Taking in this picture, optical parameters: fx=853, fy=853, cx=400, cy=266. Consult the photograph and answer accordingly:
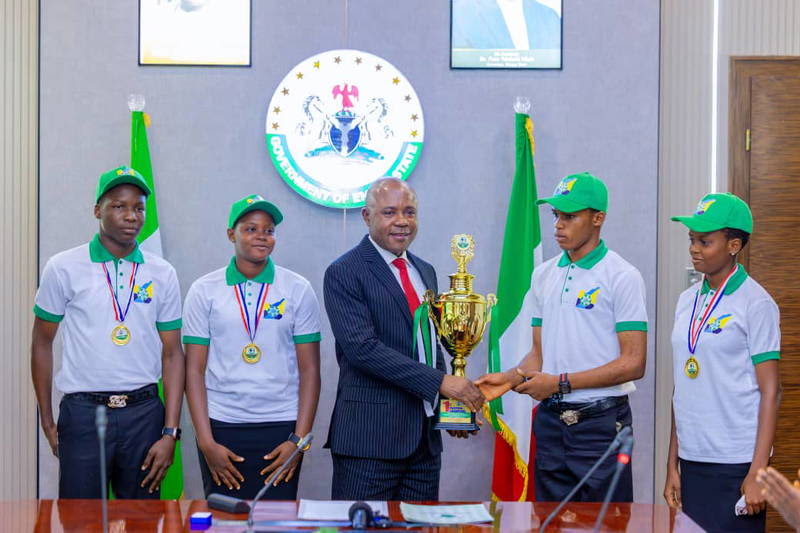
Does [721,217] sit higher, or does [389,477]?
[721,217]

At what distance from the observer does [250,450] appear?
329 centimetres

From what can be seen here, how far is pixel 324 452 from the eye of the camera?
4.22 metres

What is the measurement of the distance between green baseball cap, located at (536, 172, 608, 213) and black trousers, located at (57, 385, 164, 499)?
5.79ft

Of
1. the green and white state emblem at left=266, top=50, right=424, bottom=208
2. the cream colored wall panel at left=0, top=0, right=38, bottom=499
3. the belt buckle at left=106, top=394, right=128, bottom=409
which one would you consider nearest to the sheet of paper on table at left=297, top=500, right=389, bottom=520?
the belt buckle at left=106, top=394, right=128, bottom=409

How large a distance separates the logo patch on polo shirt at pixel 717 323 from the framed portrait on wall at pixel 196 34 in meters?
2.54

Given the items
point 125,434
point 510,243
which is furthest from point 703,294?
point 125,434

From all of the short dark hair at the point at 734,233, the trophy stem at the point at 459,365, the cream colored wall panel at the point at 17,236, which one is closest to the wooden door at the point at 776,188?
the short dark hair at the point at 734,233

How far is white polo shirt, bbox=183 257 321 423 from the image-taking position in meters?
3.31

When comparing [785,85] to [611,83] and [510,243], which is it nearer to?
[611,83]

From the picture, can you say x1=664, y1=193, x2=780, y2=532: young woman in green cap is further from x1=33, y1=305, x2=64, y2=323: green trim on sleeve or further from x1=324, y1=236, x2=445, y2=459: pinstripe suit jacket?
x1=33, y1=305, x2=64, y2=323: green trim on sleeve

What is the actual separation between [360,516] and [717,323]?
151cm

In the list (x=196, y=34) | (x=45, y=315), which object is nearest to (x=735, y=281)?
(x=45, y=315)

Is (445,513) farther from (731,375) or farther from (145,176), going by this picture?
(145,176)

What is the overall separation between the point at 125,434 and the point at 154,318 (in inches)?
18.2
